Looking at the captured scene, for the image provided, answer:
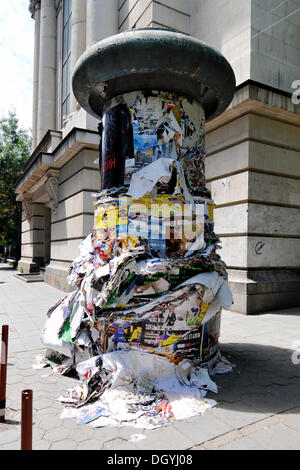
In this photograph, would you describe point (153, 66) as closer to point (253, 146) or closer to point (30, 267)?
point (253, 146)

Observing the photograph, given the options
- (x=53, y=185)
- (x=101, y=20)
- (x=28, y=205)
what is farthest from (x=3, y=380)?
(x=28, y=205)

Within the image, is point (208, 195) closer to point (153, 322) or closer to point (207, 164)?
point (153, 322)

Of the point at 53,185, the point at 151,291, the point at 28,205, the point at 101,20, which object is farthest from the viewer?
the point at 28,205


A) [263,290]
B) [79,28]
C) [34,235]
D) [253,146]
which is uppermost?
[79,28]

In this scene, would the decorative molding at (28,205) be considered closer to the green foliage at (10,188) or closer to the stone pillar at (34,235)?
the stone pillar at (34,235)

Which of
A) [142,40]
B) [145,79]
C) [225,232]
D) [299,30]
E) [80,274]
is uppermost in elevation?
[299,30]

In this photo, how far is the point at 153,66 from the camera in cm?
365

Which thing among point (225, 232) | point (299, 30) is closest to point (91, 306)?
point (225, 232)

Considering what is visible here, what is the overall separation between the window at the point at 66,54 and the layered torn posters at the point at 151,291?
12333 mm

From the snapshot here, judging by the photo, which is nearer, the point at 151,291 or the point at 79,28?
the point at 151,291

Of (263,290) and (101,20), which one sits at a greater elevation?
(101,20)

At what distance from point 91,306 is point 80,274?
2.78 ft

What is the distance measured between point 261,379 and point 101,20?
11.7m
